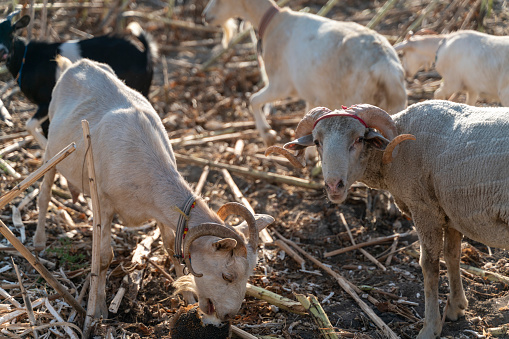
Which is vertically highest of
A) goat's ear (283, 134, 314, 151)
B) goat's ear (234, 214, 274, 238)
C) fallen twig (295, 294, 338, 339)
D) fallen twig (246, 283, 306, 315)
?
goat's ear (283, 134, 314, 151)

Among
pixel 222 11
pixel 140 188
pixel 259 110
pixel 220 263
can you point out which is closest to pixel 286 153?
pixel 220 263

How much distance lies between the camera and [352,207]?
7453 mm

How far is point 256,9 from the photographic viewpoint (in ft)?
30.9

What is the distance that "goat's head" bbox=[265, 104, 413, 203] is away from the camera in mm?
4578

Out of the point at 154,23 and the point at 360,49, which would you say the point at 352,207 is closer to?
the point at 360,49

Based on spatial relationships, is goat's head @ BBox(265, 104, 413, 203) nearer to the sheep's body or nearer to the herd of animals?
the herd of animals

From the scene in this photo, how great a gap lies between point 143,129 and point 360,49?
3458mm

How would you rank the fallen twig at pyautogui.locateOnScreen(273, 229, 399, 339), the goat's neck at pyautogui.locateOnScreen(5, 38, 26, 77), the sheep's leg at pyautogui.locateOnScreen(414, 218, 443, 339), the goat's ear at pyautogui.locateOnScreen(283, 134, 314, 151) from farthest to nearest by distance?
1. the goat's neck at pyautogui.locateOnScreen(5, 38, 26, 77)
2. the fallen twig at pyautogui.locateOnScreen(273, 229, 399, 339)
3. the goat's ear at pyautogui.locateOnScreen(283, 134, 314, 151)
4. the sheep's leg at pyautogui.locateOnScreen(414, 218, 443, 339)

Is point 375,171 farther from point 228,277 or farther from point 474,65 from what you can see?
point 474,65

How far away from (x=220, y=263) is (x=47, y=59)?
5244 mm

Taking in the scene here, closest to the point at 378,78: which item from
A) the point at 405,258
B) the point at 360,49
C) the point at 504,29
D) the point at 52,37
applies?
the point at 360,49

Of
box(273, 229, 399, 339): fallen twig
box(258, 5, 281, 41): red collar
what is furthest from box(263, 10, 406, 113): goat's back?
box(273, 229, 399, 339): fallen twig

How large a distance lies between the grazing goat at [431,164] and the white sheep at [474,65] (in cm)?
336

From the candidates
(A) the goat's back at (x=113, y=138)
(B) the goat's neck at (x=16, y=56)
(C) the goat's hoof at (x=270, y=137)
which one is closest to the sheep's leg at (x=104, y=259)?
(A) the goat's back at (x=113, y=138)
